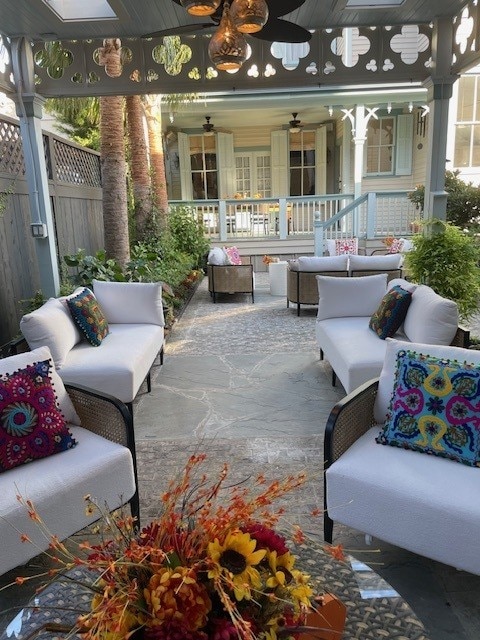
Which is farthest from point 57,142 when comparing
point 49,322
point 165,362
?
point 49,322

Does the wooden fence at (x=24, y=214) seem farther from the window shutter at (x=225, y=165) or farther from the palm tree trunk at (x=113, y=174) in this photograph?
the window shutter at (x=225, y=165)

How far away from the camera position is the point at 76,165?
24.4 ft

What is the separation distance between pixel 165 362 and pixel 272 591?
173 inches

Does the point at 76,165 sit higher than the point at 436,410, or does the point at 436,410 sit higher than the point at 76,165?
the point at 76,165

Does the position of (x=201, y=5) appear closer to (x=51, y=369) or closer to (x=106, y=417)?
(x=51, y=369)

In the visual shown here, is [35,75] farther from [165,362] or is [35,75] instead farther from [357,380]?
[357,380]

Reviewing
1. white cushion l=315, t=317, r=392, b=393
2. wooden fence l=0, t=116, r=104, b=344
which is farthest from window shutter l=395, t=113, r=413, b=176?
white cushion l=315, t=317, r=392, b=393

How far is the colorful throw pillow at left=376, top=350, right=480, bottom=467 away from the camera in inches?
88.0

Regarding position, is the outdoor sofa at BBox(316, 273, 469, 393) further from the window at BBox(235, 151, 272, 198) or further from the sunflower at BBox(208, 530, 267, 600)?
the window at BBox(235, 151, 272, 198)

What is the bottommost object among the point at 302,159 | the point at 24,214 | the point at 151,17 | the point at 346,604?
the point at 346,604

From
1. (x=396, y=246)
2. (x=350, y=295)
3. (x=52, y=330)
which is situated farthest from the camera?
(x=396, y=246)

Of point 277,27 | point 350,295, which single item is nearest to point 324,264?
point 350,295

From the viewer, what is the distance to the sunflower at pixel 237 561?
3.26 ft

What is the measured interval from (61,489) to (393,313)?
292 centimetres
